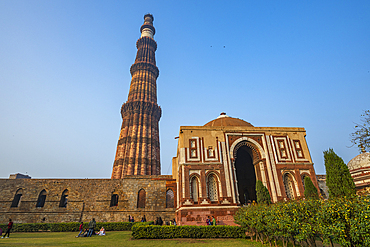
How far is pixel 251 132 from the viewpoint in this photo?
1909 centimetres

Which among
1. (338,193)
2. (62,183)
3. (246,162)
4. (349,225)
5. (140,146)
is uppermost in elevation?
(140,146)

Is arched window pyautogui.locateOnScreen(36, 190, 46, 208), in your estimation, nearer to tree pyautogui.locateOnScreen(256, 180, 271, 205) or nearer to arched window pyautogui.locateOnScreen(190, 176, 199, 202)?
arched window pyautogui.locateOnScreen(190, 176, 199, 202)

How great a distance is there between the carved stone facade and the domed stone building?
12.4 meters

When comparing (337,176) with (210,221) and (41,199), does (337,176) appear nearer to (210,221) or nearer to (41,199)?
(210,221)

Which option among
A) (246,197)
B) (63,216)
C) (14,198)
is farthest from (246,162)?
(14,198)

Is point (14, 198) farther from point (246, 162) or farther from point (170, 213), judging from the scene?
point (246, 162)

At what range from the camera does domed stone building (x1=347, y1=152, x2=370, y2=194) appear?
25.3m

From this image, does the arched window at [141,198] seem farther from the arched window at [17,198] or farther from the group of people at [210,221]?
the arched window at [17,198]

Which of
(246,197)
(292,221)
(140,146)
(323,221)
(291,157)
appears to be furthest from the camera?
(140,146)

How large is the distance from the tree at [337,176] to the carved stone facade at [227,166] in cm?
551

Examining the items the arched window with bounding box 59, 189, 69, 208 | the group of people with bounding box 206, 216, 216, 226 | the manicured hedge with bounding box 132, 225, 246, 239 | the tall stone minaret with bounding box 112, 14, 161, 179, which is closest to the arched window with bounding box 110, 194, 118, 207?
the arched window with bounding box 59, 189, 69, 208

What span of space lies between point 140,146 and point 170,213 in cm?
1398

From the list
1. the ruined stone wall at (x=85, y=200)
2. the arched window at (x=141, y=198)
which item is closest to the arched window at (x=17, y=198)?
the ruined stone wall at (x=85, y=200)

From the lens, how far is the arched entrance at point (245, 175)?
73.8ft
